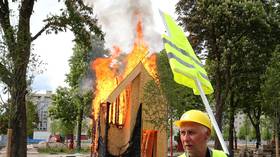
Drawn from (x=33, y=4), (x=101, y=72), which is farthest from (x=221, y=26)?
(x=33, y=4)

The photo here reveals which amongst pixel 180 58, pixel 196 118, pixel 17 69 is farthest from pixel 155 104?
pixel 196 118

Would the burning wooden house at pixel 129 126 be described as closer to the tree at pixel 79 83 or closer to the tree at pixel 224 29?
the tree at pixel 224 29

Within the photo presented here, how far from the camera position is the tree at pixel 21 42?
A: 13.9 m

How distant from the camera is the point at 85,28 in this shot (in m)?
18.0

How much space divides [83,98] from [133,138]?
26.1 m

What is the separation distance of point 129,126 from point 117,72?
3466 millimetres

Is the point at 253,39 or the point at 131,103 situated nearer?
the point at 131,103

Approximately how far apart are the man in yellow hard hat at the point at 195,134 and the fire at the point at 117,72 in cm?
1763

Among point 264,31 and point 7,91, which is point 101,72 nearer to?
point 264,31

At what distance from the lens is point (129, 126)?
68.1 feet

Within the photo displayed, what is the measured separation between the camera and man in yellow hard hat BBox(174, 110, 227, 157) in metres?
2.94

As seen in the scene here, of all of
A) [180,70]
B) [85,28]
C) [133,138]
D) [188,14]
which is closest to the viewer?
[180,70]

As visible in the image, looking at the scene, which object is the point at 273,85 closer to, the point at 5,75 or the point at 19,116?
the point at 19,116

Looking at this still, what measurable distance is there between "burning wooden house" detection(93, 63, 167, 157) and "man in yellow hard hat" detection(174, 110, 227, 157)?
1707cm
